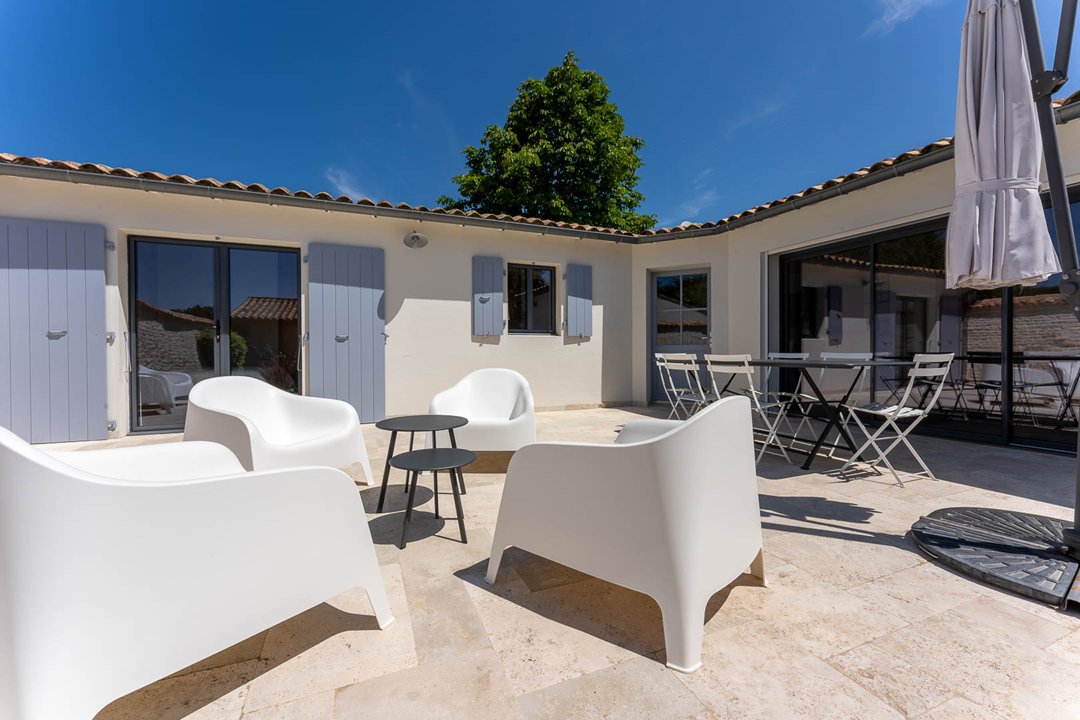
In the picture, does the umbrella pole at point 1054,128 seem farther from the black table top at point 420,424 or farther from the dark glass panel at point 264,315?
the dark glass panel at point 264,315

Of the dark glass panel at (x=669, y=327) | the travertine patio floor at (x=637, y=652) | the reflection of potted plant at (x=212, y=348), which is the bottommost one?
the travertine patio floor at (x=637, y=652)

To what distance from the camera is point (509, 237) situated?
609 cm

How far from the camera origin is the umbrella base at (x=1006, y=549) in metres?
1.65

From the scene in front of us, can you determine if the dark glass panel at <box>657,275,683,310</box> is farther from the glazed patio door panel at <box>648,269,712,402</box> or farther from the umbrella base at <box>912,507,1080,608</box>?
the umbrella base at <box>912,507,1080,608</box>

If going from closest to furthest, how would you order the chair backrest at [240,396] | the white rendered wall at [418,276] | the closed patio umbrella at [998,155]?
1. the closed patio umbrella at [998,155]
2. the chair backrest at [240,396]
3. the white rendered wall at [418,276]

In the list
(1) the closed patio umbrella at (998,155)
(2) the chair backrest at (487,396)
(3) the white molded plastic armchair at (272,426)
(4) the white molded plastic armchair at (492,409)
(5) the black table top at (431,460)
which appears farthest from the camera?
(2) the chair backrest at (487,396)

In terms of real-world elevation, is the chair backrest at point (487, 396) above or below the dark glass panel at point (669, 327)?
below

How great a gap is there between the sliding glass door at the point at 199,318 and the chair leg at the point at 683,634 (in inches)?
202

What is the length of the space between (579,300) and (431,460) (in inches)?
182

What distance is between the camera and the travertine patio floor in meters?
1.16

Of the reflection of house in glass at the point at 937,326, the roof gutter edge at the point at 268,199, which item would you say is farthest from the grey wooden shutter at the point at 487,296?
the reflection of house in glass at the point at 937,326

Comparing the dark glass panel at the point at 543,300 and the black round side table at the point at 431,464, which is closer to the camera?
the black round side table at the point at 431,464

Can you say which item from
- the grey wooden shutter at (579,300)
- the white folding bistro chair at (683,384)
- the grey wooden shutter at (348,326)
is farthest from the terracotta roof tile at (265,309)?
the white folding bistro chair at (683,384)

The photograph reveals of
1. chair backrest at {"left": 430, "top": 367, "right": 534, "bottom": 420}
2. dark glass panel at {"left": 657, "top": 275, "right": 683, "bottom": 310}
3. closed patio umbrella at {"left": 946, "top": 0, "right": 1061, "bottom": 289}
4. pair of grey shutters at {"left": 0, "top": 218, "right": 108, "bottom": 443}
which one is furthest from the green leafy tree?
closed patio umbrella at {"left": 946, "top": 0, "right": 1061, "bottom": 289}
